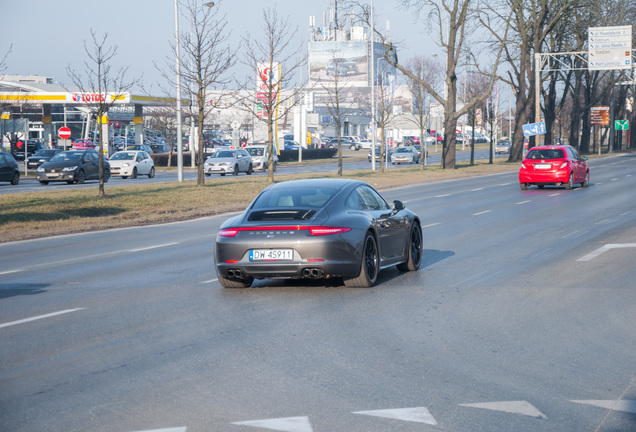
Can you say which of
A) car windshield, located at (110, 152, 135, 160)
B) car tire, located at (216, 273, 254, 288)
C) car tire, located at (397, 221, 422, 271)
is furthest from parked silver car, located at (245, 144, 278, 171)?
car tire, located at (216, 273, 254, 288)

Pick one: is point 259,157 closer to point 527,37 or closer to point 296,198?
point 527,37

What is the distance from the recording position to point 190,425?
17.1 feet

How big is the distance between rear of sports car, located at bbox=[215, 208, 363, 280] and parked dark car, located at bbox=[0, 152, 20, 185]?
1202 inches

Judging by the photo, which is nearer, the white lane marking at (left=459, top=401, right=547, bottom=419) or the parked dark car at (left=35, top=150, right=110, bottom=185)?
the white lane marking at (left=459, top=401, right=547, bottom=419)

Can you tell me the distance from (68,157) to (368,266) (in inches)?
1244

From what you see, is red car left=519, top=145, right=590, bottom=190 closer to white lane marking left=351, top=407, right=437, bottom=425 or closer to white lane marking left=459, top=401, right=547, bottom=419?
white lane marking left=459, top=401, right=547, bottom=419

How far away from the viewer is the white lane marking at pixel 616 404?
5.62m

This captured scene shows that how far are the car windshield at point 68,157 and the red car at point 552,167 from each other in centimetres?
1945

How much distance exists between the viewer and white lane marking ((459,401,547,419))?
5.49m

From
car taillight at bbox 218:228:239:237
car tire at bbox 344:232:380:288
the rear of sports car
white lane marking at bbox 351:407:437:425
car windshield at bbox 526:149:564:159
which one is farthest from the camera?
car windshield at bbox 526:149:564:159

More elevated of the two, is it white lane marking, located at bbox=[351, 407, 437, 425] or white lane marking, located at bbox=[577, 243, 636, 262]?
white lane marking, located at bbox=[351, 407, 437, 425]

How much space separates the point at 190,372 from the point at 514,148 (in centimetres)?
6244

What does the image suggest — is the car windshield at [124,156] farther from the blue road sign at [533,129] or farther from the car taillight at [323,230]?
the car taillight at [323,230]

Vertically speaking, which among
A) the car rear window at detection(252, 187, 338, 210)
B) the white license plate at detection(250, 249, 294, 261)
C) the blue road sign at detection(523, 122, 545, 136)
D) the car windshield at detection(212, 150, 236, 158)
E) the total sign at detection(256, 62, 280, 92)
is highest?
the total sign at detection(256, 62, 280, 92)
